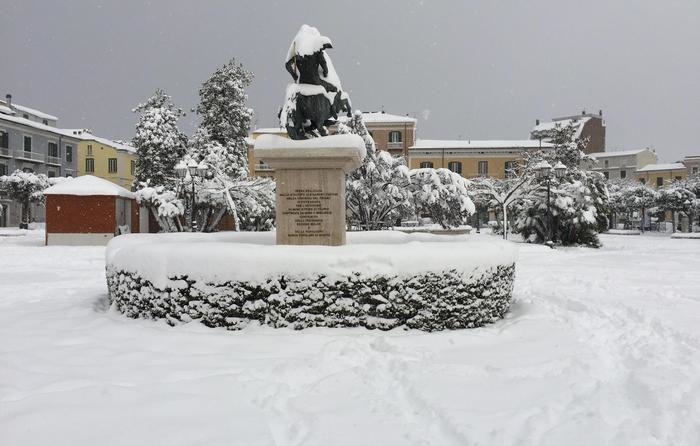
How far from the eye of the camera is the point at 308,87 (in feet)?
27.2

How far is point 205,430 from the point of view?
3.35m

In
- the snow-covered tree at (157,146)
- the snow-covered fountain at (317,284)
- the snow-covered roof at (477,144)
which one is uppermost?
the snow-covered roof at (477,144)

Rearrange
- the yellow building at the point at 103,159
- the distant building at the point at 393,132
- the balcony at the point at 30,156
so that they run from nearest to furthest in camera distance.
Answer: the balcony at the point at 30,156 → the distant building at the point at 393,132 → the yellow building at the point at 103,159

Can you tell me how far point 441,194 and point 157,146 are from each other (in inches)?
1034

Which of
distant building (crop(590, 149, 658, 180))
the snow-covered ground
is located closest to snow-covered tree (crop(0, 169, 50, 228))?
the snow-covered ground

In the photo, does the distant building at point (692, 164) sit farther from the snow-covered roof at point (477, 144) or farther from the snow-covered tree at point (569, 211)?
the snow-covered tree at point (569, 211)

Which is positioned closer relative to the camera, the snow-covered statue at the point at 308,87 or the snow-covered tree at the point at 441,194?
the snow-covered statue at the point at 308,87

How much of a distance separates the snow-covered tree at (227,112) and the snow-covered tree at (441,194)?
652 inches

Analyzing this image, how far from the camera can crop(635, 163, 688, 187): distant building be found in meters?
70.1

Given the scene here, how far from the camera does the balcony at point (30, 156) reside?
1896 inches

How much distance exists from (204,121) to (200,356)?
35.8m

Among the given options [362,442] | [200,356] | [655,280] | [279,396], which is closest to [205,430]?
[279,396]

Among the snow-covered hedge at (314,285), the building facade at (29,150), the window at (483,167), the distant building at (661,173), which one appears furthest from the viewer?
the distant building at (661,173)

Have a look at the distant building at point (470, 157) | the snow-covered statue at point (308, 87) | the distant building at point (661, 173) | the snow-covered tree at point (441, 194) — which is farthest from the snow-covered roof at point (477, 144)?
the snow-covered statue at point (308, 87)
